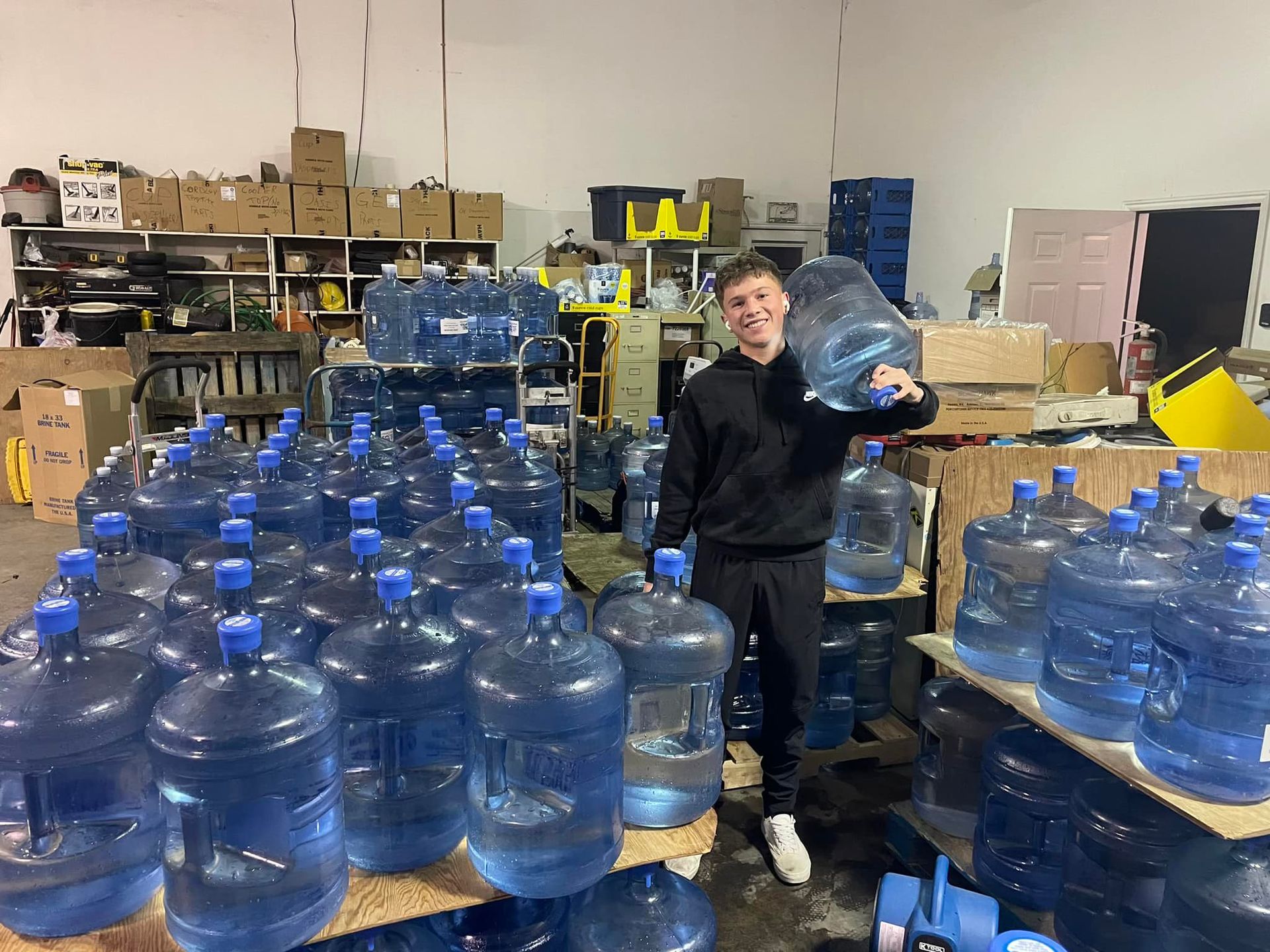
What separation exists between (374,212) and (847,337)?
17.8 feet

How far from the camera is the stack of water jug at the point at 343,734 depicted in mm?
1100

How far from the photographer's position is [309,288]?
22.9ft

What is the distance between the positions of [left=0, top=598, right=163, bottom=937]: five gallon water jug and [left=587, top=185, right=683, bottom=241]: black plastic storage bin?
6491mm

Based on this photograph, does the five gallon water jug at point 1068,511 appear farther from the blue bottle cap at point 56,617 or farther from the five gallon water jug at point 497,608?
the blue bottle cap at point 56,617

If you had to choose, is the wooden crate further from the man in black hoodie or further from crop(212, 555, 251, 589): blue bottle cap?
crop(212, 555, 251, 589): blue bottle cap

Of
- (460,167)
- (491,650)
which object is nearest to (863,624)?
(491,650)

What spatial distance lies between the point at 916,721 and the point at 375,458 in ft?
6.59

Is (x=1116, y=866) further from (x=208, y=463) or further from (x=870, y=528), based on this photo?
(x=208, y=463)

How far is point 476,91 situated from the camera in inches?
298

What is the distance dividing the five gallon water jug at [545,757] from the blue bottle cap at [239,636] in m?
0.31

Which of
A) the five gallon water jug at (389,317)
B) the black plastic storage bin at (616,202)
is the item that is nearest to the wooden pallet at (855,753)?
the five gallon water jug at (389,317)

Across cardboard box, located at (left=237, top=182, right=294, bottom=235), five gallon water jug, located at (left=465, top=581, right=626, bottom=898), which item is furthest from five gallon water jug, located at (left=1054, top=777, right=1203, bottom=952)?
cardboard box, located at (left=237, top=182, right=294, bottom=235)

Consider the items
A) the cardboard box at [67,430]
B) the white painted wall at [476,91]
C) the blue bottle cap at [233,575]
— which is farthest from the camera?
the white painted wall at [476,91]

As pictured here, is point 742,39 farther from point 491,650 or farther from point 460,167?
point 491,650
